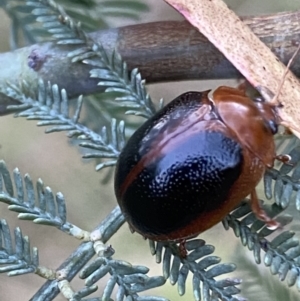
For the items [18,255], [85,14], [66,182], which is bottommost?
[66,182]

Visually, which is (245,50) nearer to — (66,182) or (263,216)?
(263,216)

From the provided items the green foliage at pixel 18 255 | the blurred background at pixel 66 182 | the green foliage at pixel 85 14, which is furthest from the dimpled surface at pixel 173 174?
the blurred background at pixel 66 182

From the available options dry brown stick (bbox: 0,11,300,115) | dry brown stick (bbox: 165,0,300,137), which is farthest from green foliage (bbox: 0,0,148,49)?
dry brown stick (bbox: 165,0,300,137)

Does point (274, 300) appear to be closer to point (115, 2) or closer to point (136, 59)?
point (136, 59)

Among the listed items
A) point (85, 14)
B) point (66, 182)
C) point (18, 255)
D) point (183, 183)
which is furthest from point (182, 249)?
point (66, 182)

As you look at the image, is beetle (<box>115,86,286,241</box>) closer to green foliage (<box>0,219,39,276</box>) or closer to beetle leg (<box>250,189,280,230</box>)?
beetle leg (<box>250,189,280,230</box>)
